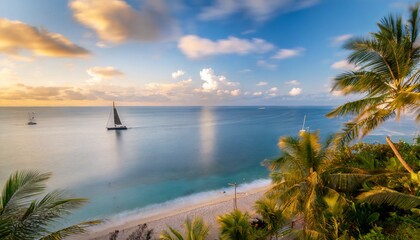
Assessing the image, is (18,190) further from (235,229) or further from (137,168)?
(137,168)

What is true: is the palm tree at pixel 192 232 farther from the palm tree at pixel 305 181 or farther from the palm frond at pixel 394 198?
the palm frond at pixel 394 198

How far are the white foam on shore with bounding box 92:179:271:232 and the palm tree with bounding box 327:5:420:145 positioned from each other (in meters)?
14.4

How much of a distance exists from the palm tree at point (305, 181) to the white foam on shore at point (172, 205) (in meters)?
12.1

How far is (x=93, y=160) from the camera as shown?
32.3 meters

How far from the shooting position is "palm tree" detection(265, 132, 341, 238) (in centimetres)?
647

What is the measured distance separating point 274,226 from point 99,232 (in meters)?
11.6

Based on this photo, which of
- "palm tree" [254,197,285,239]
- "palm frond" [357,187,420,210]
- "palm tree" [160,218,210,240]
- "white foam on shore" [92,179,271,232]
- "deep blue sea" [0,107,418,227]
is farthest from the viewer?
"deep blue sea" [0,107,418,227]

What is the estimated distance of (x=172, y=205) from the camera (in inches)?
706

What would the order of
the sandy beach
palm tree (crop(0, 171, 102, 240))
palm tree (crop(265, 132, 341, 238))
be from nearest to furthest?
palm tree (crop(0, 171, 102, 240))
palm tree (crop(265, 132, 341, 238))
the sandy beach

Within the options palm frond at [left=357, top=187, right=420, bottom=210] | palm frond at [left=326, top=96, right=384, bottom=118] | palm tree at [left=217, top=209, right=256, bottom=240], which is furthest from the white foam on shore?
palm frond at [left=357, top=187, right=420, bottom=210]

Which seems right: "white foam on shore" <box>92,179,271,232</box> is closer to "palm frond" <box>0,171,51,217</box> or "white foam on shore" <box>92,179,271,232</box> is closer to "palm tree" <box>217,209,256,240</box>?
"palm tree" <box>217,209,256,240</box>

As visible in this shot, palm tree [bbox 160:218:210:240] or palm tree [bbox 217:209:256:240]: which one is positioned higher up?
palm tree [bbox 160:218:210:240]

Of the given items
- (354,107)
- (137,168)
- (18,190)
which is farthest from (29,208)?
(137,168)

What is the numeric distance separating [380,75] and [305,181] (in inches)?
156
